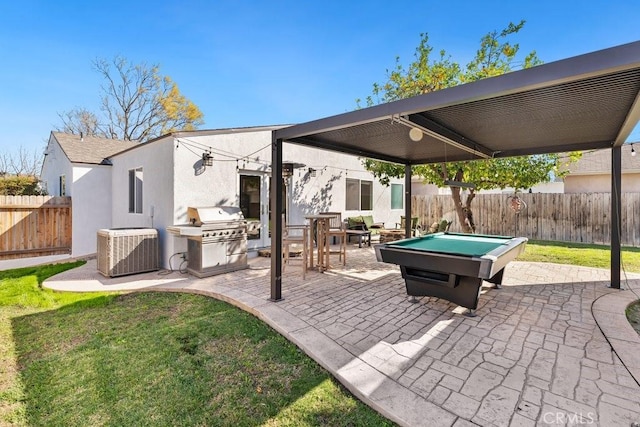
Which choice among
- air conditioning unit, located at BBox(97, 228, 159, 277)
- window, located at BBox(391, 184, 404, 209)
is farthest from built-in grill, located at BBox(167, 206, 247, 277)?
window, located at BBox(391, 184, 404, 209)

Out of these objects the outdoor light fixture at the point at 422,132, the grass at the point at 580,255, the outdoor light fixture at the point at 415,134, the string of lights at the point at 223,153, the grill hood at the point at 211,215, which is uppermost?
the string of lights at the point at 223,153

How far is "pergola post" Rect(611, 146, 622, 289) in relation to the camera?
210 inches

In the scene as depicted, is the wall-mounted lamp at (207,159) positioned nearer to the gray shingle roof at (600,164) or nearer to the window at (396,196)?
the window at (396,196)

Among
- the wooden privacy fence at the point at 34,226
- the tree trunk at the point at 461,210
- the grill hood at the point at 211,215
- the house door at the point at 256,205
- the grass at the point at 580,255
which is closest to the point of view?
the grill hood at the point at 211,215

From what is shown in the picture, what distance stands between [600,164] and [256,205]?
16587mm

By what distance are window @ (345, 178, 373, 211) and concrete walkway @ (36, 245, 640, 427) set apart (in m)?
6.21

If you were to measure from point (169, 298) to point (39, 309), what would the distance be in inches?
77.9

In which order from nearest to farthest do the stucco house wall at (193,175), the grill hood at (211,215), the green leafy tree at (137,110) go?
1. the grill hood at (211,215)
2. the stucco house wall at (193,175)
3. the green leafy tree at (137,110)

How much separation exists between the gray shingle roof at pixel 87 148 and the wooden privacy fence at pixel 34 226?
1.49 meters

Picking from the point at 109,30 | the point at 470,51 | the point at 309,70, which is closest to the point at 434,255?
the point at 470,51

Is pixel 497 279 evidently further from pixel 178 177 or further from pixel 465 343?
pixel 178 177

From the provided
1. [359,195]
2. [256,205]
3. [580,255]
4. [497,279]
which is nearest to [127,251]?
[256,205]

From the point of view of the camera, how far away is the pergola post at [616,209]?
5.32 meters

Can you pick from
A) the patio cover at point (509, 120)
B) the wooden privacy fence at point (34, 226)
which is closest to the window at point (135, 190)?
the wooden privacy fence at point (34, 226)
